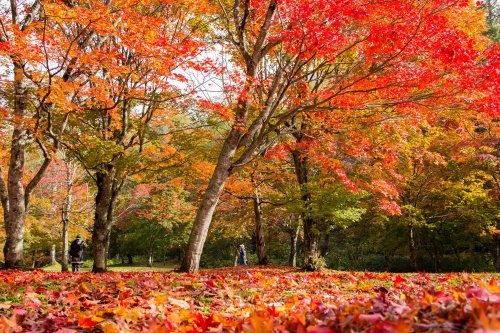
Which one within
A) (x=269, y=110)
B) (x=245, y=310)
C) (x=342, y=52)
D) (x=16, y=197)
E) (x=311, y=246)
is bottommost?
(x=245, y=310)

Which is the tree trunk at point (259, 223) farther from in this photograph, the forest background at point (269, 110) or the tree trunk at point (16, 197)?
the tree trunk at point (16, 197)

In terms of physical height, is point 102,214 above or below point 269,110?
below

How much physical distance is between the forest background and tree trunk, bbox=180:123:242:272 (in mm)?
27

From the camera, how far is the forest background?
7734 millimetres

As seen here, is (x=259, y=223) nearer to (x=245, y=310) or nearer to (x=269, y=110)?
(x=269, y=110)

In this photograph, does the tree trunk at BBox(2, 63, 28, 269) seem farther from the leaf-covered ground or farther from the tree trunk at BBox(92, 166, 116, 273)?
the leaf-covered ground

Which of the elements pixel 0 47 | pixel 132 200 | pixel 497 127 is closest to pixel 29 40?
pixel 0 47

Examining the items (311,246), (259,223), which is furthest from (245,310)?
(259,223)

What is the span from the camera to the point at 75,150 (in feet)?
35.1

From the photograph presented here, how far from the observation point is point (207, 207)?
7.50m

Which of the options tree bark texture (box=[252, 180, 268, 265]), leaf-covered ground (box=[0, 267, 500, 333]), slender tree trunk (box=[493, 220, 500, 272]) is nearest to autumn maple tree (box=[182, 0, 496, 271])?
leaf-covered ground (box=[0, 267, 500, 333])

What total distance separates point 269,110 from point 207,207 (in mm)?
2255

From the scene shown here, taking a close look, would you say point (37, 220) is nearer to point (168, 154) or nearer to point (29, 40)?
point (168, 154)

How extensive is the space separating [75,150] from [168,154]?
9.06 ft
